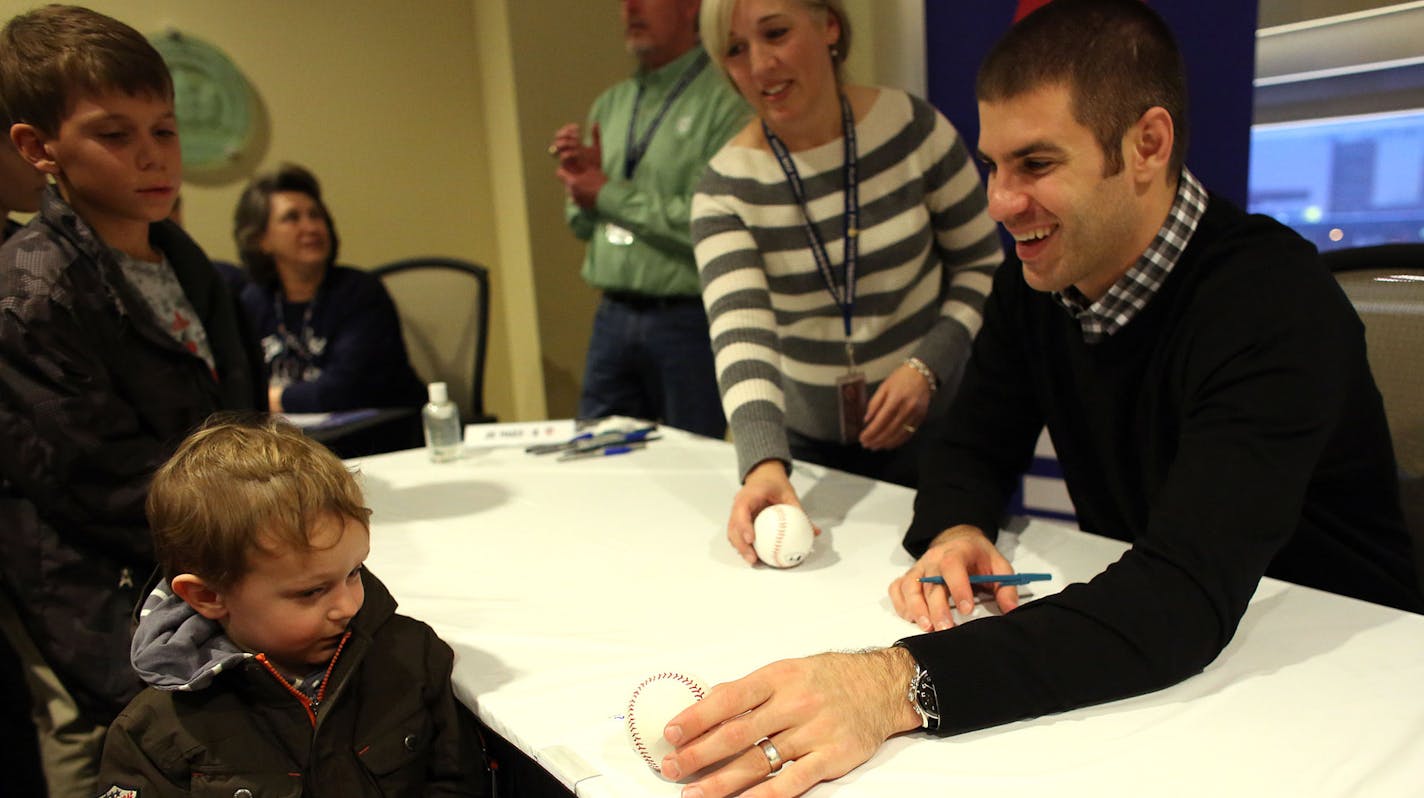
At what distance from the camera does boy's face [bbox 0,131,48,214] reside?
5.92ft

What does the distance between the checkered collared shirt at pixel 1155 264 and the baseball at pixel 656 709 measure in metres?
0.73

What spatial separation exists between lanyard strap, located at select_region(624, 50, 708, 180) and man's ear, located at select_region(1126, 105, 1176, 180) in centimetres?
170

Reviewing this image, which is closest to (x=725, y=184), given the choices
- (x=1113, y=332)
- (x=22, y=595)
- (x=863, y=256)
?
(x=863, y=256)

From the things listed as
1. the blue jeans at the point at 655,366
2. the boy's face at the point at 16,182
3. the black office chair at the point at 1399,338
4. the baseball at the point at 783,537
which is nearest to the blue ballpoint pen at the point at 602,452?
the blue jeans at the point at 655,366

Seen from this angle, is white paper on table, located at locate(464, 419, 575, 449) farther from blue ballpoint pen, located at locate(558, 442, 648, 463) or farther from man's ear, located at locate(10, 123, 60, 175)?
man's ear, located at locate(10, 123, 60, 175)

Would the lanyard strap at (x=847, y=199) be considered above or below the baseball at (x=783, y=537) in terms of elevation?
above

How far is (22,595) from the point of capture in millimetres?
1471

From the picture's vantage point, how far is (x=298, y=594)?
3.71 feet

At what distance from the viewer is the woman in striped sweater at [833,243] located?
1781 millimetres

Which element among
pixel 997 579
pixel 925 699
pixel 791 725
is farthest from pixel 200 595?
pixel 997 579

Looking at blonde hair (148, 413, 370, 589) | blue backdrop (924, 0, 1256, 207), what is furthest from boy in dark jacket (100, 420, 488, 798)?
blue backdrop (924, 0, 1256, 207)

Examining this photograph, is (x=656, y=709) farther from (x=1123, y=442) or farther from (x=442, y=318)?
(x=442, y=318)

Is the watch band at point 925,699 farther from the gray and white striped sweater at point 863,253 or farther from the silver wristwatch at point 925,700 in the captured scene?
the gray and white striped sweater at point 863,253

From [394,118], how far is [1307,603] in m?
3.94
